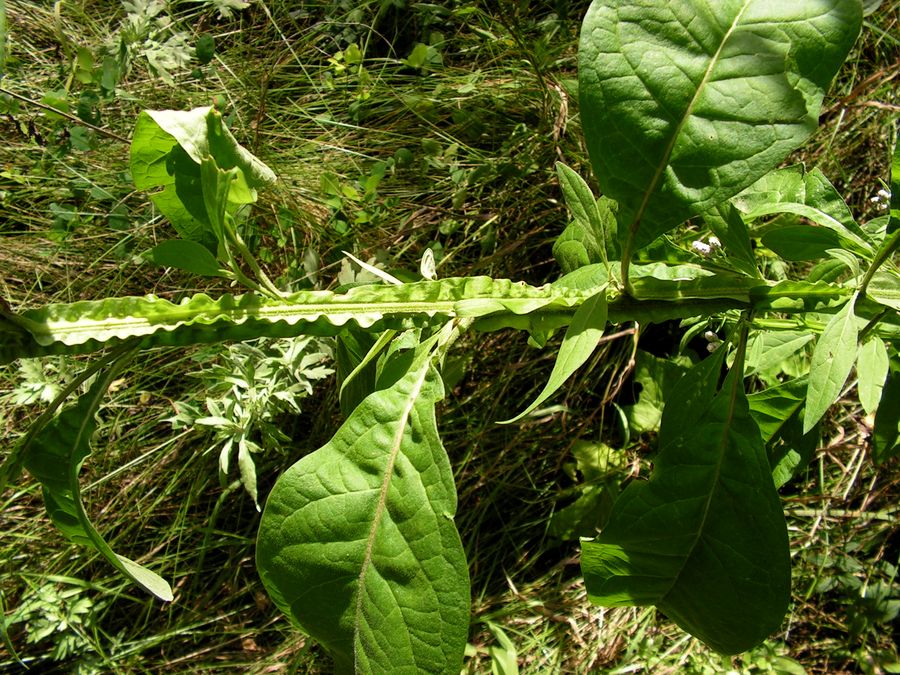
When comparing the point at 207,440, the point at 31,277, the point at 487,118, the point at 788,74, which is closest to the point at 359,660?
the point at 788,74

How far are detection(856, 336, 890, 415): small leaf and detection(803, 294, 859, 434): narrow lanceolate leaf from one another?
0.21 metres

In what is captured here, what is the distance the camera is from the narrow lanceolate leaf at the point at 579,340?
2.98 feet

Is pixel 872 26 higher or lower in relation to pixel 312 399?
higher

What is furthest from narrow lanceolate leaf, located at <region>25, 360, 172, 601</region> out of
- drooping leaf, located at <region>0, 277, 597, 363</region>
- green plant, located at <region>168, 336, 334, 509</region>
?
green plant, located at <region>168, 336, 334, 509</region>

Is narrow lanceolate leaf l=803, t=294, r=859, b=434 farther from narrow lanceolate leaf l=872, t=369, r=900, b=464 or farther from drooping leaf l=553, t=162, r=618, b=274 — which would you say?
narrow lanceolate leaf l=872, t=369, r=900, b=464

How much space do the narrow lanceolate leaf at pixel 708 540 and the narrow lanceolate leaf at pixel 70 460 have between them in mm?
677

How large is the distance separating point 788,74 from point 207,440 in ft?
6.93

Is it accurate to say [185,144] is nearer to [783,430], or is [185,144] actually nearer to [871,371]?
[871,371]

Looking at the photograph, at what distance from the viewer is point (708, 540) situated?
1125mm

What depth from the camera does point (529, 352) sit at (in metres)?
2.39

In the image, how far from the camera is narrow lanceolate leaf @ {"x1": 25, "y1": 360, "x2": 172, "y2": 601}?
972 mm

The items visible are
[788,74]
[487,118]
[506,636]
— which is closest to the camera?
[788,74]

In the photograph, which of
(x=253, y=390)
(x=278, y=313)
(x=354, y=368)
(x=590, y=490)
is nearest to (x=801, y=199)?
(x=354, y=368)

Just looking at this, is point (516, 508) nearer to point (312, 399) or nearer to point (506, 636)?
point (506, 636)
